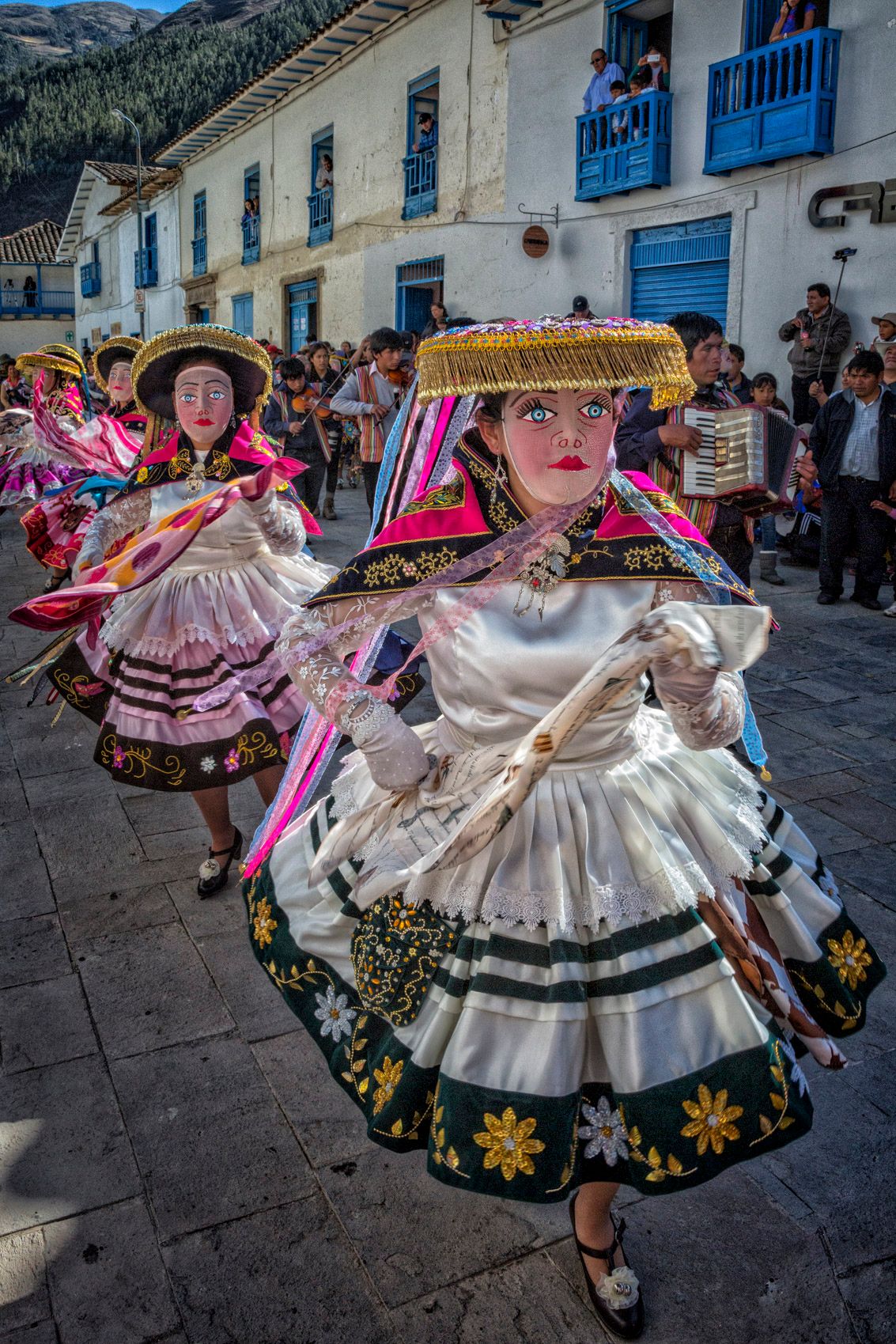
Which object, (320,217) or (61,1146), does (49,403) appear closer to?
(61,1146)

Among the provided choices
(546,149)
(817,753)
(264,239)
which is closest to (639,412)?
(817,753)

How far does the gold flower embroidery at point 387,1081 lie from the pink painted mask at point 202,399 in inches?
112

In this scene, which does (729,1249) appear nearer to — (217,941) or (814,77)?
(217,941)

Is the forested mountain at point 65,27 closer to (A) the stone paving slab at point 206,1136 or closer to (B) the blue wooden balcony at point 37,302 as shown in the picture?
(B) the blue wooden balcony at point 37,302

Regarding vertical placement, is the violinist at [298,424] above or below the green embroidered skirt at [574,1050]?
above

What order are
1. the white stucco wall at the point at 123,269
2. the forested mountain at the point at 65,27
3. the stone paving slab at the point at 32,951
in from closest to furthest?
1. the stone paving slab at the point at 32,951
2. the white stucco wall at the point at 123,269
3. the forested mountain at the point at 65,27

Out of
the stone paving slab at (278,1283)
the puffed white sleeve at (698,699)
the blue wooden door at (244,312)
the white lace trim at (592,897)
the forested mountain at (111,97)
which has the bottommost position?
the stone paving slab at (278,1283)

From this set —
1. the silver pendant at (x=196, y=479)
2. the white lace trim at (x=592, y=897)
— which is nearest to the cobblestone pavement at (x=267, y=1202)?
the white lace trim at (x=592, y=897)

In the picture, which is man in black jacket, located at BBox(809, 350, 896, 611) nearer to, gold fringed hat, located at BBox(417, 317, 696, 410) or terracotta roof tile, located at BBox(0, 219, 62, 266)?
gold fringed hat, located at BBox(417, 317, 696, 410)

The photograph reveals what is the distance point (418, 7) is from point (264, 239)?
7.86 metres

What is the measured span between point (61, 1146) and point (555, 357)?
7.58ft

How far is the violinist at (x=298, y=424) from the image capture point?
11719mm

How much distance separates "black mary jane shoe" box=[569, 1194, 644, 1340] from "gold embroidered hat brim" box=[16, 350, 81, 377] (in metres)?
7.72

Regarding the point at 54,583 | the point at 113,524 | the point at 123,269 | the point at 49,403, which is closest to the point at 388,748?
the point at 113,524
